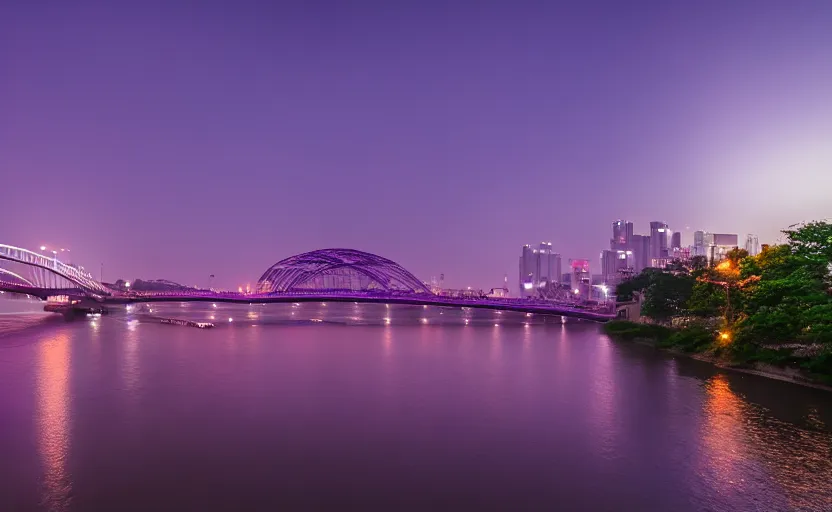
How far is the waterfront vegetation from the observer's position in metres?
26.4

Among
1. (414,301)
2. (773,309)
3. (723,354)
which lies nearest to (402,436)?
(773,309)

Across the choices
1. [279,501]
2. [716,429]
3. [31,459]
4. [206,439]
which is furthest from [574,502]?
[31,459]

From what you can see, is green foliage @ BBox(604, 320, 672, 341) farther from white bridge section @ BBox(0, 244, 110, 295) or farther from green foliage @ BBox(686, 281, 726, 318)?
white bridge section @ BBox(0, 244, 110, 295)

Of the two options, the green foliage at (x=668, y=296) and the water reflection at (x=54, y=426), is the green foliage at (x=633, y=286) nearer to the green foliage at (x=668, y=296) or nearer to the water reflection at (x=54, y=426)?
the green foliage at (x=668, y=296)

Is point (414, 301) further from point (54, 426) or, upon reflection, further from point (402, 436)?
point (54, 426)

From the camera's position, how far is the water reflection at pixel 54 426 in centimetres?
1378

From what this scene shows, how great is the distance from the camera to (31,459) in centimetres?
1603

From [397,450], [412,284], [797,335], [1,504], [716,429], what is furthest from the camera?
[412,284]

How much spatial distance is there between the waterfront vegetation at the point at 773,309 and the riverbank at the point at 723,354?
0.21ft

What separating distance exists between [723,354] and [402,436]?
83.9ft

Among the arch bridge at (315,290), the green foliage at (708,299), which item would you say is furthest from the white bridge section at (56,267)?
the green foliage at (708,299)

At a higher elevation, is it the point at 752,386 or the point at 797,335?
the point at 797,335

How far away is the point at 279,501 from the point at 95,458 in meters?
6.71

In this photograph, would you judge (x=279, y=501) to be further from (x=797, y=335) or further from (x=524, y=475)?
(x=797, y=335)
